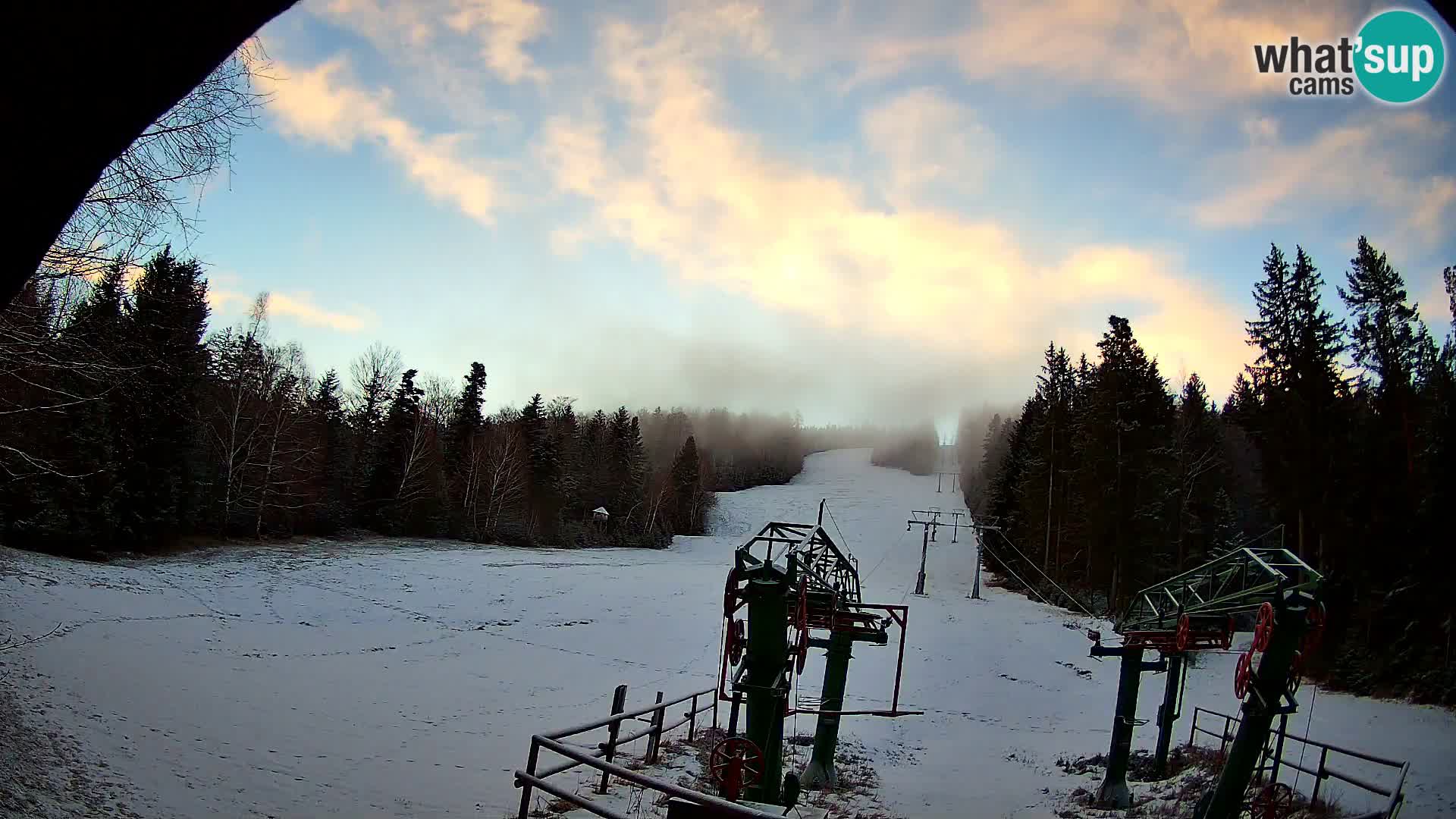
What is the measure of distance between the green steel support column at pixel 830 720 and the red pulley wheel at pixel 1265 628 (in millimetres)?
7051

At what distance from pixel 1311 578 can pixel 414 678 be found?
786 inches

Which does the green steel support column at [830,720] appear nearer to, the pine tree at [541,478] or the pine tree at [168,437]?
the pine tree at [168,437]

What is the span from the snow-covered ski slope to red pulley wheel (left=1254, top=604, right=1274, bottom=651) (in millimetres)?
5396


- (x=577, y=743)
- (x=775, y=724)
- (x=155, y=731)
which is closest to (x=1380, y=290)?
(x=775, y=724)

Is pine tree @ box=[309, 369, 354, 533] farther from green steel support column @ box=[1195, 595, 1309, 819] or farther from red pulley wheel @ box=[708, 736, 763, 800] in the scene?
green steel support column @ box=[1195, 595, 1309, 819]

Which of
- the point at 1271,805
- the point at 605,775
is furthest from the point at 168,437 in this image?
the point at 1271,805

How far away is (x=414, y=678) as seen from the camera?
1914 centimetres

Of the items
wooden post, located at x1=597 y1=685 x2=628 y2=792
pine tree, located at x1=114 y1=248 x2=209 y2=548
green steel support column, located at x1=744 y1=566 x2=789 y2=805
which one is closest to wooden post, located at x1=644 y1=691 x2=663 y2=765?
wooden post, located at x1=597 y1=685 x2=628 y2=792

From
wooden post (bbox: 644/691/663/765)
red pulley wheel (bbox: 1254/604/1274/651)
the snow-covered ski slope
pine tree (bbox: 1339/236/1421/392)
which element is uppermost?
pine tree (bbox: 1339/236/1421/392)

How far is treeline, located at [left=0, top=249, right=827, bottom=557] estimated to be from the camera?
32.3 feet

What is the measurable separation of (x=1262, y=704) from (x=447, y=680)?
18498mm

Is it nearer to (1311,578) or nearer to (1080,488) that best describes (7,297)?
(1311,578)

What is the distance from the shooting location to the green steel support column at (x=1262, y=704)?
9500 millimetres

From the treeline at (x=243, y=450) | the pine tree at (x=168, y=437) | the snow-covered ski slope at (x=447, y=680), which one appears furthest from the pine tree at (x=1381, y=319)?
the pine tree at (x=168, y=437)
